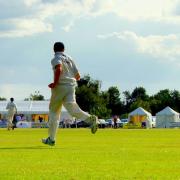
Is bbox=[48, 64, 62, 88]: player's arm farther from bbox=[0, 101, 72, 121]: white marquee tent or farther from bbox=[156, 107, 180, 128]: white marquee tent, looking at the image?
bbox=[0, 101, 72, 121]: white marquee tent

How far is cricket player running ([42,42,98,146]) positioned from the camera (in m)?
15.7

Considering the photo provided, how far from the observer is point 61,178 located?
8.49 meters

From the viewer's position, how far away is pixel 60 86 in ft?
52.6

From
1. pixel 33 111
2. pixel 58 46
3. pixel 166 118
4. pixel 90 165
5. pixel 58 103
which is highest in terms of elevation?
pixel 33 111

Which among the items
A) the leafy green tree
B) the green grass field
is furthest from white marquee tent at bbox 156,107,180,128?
the green grass field

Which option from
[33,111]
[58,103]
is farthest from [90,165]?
[33,111]

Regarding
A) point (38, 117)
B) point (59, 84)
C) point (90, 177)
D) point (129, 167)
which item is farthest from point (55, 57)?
point (38, 117)

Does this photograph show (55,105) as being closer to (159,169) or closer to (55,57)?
(55,57)

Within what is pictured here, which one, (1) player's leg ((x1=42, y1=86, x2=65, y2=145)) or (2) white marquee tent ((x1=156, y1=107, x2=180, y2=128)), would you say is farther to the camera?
(2) white marquee tent ((x1=156, y1=107, x2=180, y2=128))

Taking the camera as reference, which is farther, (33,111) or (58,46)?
(33,111)

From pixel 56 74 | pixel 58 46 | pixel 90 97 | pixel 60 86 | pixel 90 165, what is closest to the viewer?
pixel 90 165

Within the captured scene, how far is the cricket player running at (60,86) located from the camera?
15.7 metres

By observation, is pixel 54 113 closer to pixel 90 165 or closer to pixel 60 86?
pixel 60 86

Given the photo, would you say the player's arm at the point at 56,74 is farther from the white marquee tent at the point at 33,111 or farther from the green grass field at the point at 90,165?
the white marquee tent at the point at 33,111
